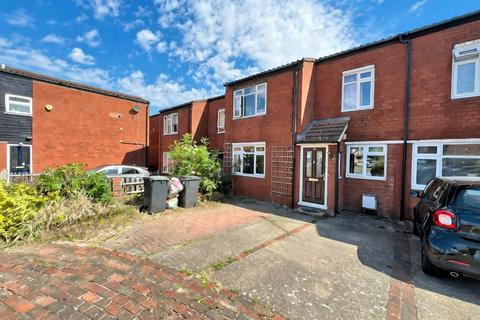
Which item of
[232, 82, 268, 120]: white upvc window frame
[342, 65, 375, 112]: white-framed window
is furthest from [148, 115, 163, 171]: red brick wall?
[342, 65, 375, 112]: white-framed window

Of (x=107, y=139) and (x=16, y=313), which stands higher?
(x=107, y=139)

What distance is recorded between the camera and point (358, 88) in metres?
8.68

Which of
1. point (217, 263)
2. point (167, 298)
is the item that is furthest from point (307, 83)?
point (167, 298)

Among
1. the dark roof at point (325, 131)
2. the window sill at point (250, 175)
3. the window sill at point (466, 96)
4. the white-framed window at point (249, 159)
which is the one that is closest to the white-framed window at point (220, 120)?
the white-framed window at point (249, 159)

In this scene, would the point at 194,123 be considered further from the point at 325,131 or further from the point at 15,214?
the point at 15,214

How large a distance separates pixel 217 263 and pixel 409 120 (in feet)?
24.8

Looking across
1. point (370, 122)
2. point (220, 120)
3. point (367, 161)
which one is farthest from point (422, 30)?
point (220, 120)

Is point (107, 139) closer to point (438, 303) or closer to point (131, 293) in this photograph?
point (131, 293)

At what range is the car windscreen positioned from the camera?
→ 11.8ft

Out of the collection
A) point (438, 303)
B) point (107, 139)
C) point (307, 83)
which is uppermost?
point (307, 83)

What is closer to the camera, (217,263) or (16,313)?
(16,313)

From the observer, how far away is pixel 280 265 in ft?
14.1

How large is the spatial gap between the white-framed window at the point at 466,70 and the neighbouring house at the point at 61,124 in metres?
17.8

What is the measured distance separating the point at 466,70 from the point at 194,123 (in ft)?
45.7
